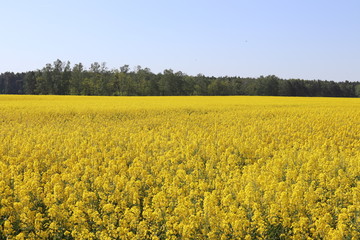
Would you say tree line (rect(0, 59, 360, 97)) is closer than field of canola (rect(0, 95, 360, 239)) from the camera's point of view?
No

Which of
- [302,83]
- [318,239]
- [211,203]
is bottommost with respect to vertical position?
[318,239]

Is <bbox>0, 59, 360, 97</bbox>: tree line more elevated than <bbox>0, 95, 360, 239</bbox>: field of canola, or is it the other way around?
<bbox>0, 59, 360, 97</bbox>: tree line

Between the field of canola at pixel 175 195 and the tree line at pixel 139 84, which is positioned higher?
the tree line at pixel 139 84

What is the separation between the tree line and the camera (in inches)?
3807

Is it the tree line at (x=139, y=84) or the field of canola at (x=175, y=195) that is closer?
the field of canola at (x=175, y=195)

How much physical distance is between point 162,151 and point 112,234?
236 inches

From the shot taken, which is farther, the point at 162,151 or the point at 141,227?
the point at 162,151

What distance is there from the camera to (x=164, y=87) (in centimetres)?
9856

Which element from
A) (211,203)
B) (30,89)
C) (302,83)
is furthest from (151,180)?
(302,83)

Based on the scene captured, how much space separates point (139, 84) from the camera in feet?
322

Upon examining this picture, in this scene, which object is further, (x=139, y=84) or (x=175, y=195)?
(x=139, y=84)

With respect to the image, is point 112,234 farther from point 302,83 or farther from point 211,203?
point 302,83

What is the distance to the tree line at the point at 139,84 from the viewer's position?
3807 inches

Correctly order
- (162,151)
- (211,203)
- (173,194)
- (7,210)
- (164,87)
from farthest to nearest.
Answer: (164,87) → (162,151) → (173,194) → (7,210) → (211,203)
